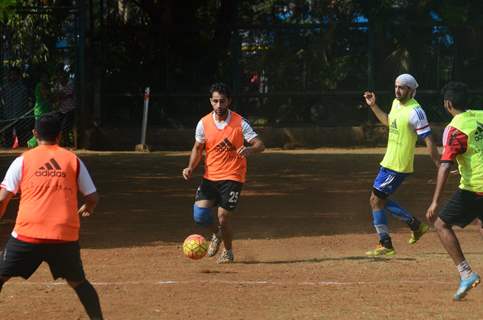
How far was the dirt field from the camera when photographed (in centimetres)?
844

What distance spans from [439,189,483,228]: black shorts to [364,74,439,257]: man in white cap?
74.2 inches

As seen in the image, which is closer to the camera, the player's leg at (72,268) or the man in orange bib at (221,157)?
the player's leg at (72,268)

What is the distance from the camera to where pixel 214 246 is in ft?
36.2

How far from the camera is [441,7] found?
25.5 m

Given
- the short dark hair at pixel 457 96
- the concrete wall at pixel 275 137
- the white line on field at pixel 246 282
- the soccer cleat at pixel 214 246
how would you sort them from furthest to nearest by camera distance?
the concrete wall at pixel 275 137 < the soccer cleat at pixel 214 246 < the white line on field at pixel 246 282 < the short dark hair at pixel 457 96

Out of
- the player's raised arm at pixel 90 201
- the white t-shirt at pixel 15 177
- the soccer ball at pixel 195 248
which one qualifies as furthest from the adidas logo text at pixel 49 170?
the soccer ball at pixel 195 248

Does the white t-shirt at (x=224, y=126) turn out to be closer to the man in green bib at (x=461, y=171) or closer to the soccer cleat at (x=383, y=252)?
the soccer cleat at (x=383, y=252)

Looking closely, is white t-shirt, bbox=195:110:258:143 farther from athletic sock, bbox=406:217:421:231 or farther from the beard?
athletic sock, bbox=406:217:421:231

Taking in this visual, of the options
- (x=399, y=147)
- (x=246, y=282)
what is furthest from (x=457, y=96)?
(x=246, y=282)

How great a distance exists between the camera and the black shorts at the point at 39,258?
22.7ft

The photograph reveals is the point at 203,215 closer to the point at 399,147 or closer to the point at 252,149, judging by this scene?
the point at 252,149

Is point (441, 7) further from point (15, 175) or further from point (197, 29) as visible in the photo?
point (15, 175)

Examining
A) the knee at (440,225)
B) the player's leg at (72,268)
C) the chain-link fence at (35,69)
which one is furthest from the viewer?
the chain-link fence at (35,69)

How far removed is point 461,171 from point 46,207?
143 inches
